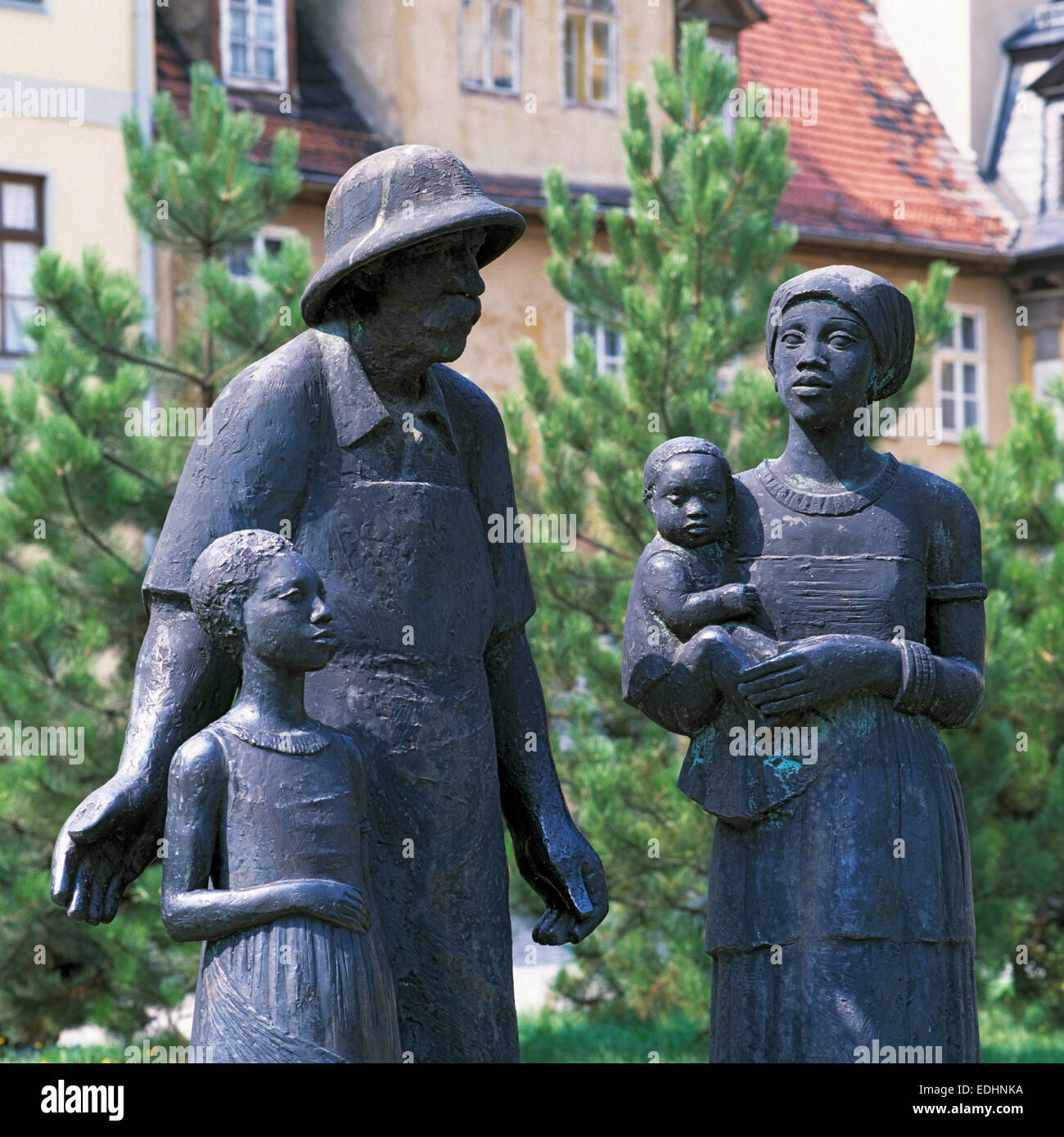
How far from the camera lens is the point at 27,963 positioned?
368 inches

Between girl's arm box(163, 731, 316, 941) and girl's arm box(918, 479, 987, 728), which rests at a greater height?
girl's arm box(918, 479, 987, 728)

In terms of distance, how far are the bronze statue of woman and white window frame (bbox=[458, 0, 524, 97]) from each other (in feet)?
44.7

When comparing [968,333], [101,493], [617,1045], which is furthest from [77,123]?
[968,333]

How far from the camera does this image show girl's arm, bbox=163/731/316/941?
130 inches

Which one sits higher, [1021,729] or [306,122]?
[306,122]

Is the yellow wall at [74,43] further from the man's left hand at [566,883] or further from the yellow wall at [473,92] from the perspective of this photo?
the man's left hand at [566,883]

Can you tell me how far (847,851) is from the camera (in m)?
4.06

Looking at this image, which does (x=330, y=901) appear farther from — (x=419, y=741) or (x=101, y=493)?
(x=101, y=493)

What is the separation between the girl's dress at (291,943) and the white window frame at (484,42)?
14589 mm

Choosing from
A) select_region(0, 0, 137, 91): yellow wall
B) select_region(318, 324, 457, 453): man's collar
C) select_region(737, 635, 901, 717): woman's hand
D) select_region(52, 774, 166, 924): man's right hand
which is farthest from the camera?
select_region(0, 0, 137, 91): yellow wall

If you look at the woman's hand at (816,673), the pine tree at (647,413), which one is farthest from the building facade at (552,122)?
the woman's hand at (816,673)

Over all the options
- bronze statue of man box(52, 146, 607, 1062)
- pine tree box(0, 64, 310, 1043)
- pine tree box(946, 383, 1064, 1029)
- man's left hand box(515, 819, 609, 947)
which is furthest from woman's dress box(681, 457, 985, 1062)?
pine tree box(0, 64, 310, 1043)

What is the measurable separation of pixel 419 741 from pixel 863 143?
1801 centimetres

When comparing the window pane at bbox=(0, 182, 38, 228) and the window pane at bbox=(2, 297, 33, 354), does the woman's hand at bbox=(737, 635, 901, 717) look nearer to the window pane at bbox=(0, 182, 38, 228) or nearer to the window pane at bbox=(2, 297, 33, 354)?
the window pane at bbox=(2, 297, 33, 354)
